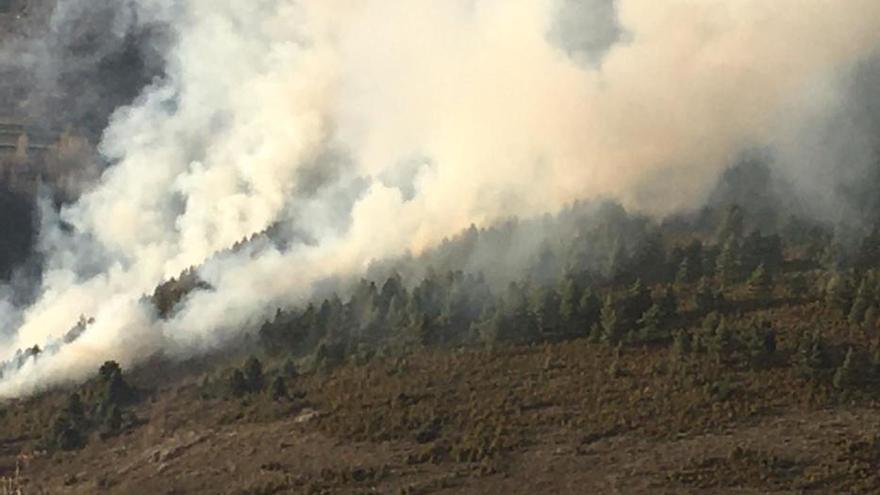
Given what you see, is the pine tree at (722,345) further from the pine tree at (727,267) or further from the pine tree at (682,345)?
the pine tree at (727,267)

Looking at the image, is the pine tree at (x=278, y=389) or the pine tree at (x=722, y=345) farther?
the pine tree at (x=278, y=389)

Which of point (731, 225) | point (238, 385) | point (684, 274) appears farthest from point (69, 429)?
point (731, 225)

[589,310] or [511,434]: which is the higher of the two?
[589,310]

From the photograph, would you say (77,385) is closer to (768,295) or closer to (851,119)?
(768,295)

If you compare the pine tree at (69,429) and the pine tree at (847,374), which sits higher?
the pine tree at (69,429)

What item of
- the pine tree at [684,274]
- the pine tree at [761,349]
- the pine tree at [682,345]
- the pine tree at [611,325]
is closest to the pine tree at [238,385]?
the pine tree at [611,325]

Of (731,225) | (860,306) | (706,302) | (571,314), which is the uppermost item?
(731,225)

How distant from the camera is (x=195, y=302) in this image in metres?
103

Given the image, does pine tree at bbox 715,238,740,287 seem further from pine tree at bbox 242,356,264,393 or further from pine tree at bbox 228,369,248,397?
pine tree at bbox 228,369,248,397

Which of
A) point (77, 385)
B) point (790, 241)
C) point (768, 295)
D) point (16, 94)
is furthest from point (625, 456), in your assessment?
point (16, 94)

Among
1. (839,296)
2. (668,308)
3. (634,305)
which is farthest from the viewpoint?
(634,305)

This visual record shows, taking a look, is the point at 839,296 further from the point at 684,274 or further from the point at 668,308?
the point at 684,274

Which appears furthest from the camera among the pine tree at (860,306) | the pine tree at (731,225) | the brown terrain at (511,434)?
the pine tree at (731,225)

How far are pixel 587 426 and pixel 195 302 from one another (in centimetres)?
4819
